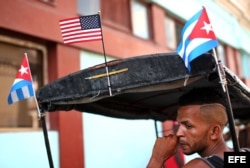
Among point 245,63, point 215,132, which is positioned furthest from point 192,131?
point 245,63

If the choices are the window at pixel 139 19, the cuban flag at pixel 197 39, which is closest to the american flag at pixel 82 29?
the cuban flag at pixel 197 39

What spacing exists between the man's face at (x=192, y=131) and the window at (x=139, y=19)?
6122 mm

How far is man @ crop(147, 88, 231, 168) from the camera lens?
283 centimetres

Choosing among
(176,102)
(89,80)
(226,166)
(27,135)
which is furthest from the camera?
(27,135)

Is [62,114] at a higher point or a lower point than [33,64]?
lower

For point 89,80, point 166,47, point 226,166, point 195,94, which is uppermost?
point 166,47

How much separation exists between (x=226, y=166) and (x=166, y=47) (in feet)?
25.3

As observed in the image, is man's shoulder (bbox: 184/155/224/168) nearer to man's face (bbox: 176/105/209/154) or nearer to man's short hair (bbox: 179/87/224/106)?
man's face (bbox: 176/105/209/154)

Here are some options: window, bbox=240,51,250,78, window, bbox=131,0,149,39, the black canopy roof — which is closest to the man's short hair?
the black canopy roof

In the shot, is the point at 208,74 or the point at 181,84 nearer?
the point at 208,74

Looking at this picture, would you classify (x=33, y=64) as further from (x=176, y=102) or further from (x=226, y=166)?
(x=226, y=166)

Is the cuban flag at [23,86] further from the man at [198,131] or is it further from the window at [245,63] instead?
the window at [245,63]

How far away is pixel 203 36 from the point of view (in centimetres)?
255

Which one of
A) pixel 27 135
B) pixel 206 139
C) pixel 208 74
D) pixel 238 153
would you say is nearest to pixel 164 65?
pixel 208 74
